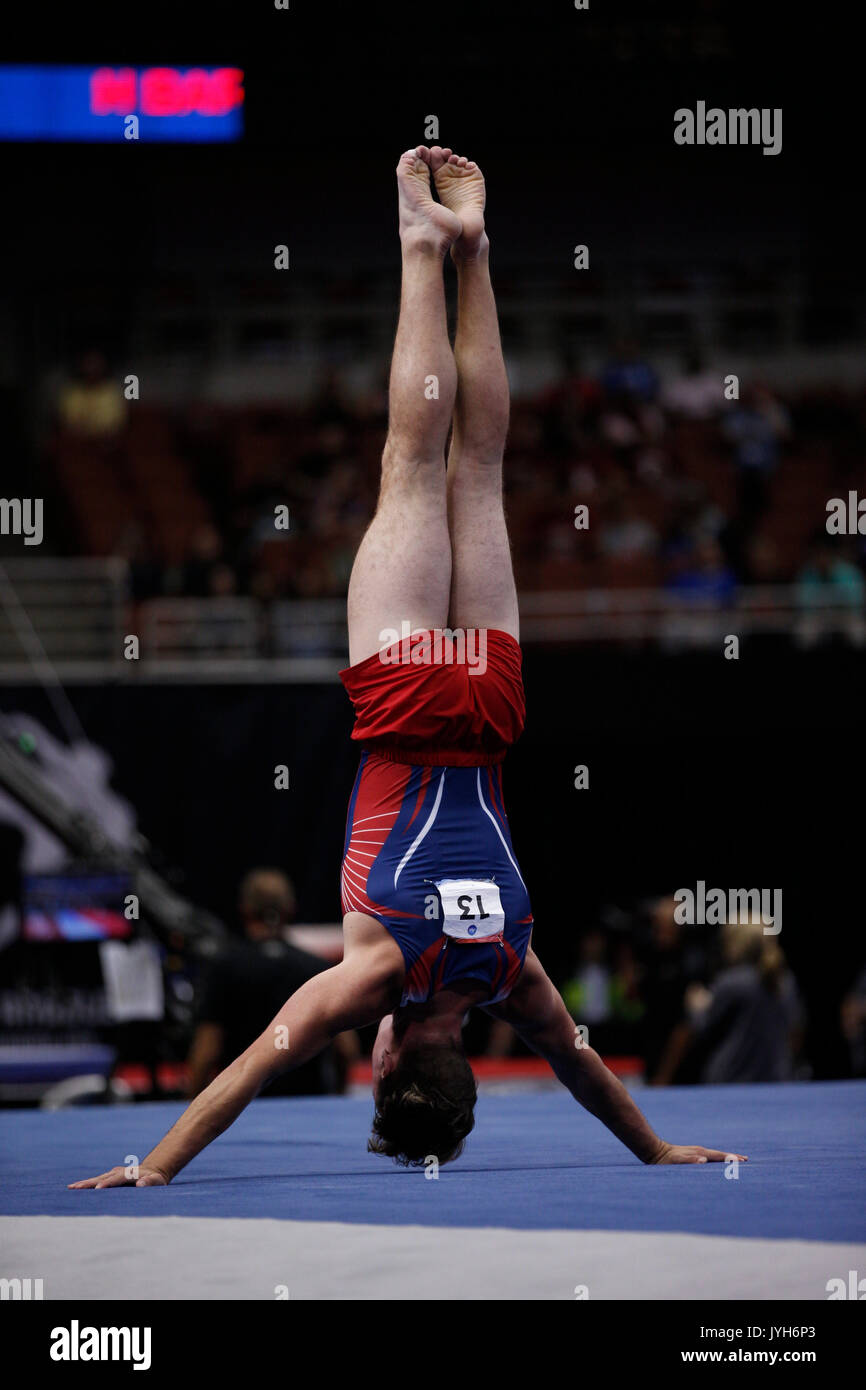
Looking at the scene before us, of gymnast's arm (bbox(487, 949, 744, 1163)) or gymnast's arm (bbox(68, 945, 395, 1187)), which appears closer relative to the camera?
gymnast's arm (bbox(68, 945, 395, 1187))

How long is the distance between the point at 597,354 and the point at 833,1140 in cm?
1182

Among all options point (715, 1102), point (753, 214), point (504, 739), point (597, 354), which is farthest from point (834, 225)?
point (504, 739)

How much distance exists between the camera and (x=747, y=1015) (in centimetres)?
706

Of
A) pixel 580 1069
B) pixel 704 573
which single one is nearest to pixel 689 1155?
pixel 580 1069

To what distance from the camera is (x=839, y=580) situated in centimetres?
1088

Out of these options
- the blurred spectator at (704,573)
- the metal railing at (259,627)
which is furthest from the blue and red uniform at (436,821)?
the blurred spectator at (704,573)

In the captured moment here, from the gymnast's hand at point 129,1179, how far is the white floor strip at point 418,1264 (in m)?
0.49

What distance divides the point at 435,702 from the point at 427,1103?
38.1 inches

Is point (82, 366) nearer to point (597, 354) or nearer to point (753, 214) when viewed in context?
point (597, 354)

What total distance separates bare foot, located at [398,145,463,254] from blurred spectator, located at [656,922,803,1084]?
394 centimetres

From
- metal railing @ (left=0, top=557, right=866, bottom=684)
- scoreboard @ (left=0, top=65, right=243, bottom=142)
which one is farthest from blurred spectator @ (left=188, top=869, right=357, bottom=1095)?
scoreboard @ (left=0, top=65, right=243, bottom=142)

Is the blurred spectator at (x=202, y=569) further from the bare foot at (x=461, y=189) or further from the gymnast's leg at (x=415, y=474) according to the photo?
the gymnast's leg at (x=415, y=474)

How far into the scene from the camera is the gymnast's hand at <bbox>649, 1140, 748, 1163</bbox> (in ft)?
13.0

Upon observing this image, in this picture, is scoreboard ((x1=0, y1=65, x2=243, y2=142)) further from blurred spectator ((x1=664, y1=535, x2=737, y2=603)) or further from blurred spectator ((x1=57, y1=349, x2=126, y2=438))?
blurred spectator ((x1=664, y1=535, x2=737, y2=603))
